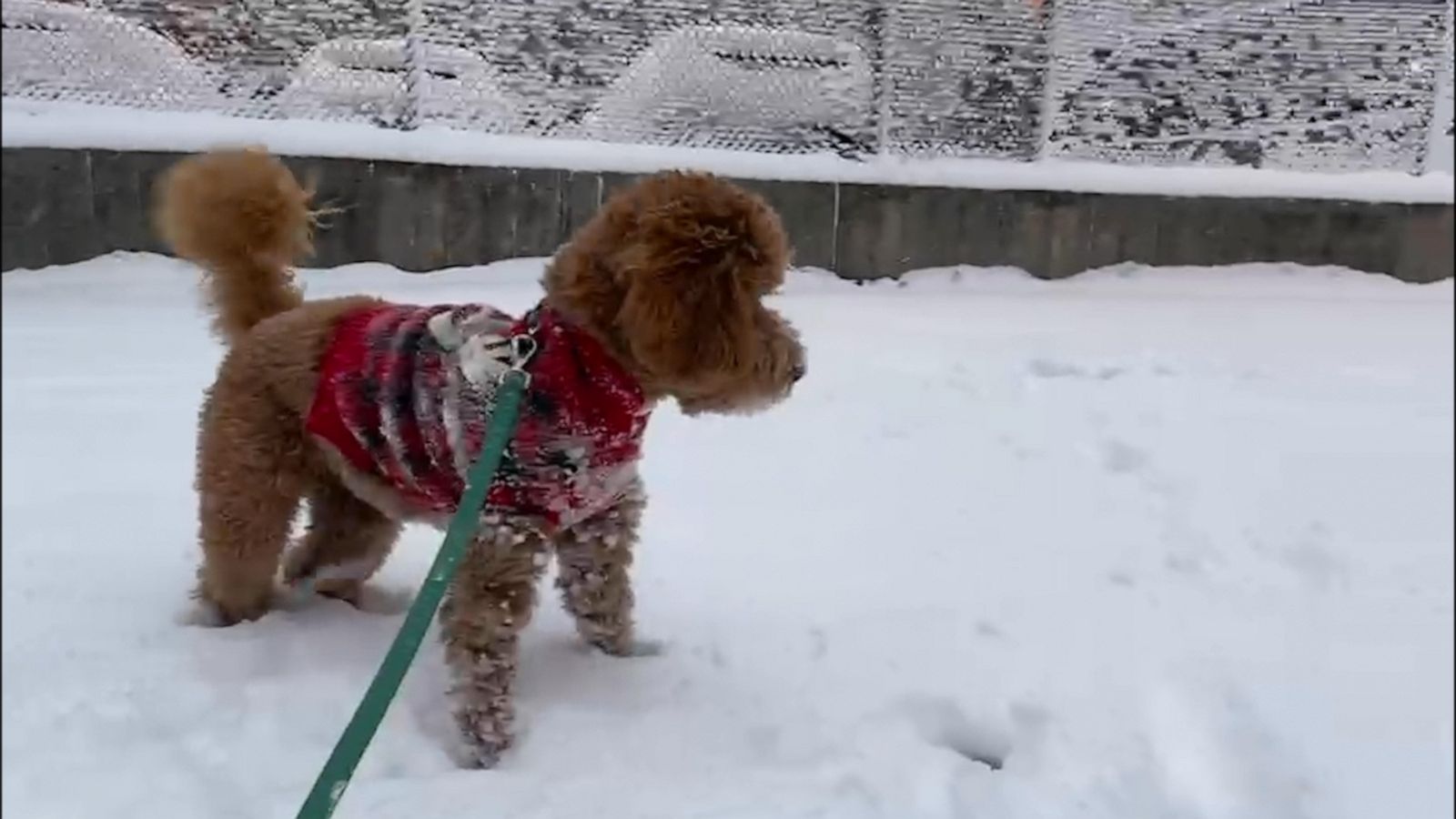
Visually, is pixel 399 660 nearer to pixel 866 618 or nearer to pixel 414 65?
pixel 866 618

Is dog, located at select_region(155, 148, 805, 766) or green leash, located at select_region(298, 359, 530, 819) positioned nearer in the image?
green leash, located at select_region(298, 359, 530, 819)

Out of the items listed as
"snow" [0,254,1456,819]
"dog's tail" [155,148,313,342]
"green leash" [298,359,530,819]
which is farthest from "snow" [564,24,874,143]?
"green leash" [298,359,530,819]

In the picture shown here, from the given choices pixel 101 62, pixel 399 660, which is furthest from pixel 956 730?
pixel 101 62

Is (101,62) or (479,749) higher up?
(101,62)

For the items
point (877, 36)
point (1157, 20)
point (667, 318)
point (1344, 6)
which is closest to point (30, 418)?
point (667, 318)

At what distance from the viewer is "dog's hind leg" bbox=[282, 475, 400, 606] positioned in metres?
2.51

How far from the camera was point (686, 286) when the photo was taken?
6.42 feet

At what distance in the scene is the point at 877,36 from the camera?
18.1ft

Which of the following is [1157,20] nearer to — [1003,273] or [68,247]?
[1003,273]

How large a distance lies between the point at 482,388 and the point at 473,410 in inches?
1.7

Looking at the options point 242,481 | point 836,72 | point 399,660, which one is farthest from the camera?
point 836,72

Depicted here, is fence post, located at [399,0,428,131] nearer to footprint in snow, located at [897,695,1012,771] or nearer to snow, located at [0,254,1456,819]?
snow, located at [0,254,1456,819]

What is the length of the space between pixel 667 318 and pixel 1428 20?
5.80 meters

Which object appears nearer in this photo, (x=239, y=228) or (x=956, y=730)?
(x=956, y=730)
